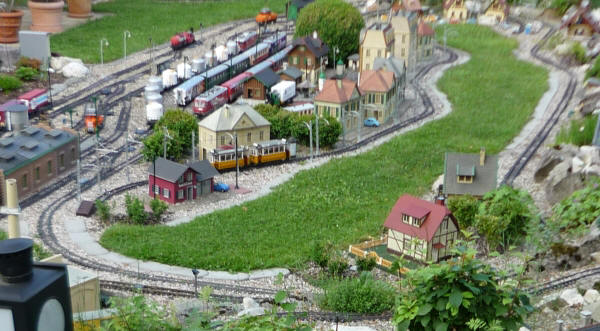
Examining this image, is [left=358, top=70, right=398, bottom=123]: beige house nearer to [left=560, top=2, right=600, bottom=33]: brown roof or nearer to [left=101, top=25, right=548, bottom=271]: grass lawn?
[left=101, top=25, right=548, bottom=271]: grass lawn

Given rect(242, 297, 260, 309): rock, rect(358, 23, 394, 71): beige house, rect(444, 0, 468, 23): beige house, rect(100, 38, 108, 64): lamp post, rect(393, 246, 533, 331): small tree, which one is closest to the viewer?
rect(393, 246, 533, 331): small tree

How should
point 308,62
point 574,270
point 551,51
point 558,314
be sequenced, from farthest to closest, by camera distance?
point 551,51, point 308,62, point 574,270, point 558,314

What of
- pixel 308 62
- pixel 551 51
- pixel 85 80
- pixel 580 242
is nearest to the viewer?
pixel 580 242

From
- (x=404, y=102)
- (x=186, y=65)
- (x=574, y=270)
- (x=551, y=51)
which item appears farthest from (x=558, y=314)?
(x=551, y=51)

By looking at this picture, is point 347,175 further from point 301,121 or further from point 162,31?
point 162,31

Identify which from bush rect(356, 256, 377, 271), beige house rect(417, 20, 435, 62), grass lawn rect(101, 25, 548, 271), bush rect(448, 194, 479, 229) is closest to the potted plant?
grass lawn rect(101, 25, 548, 271)

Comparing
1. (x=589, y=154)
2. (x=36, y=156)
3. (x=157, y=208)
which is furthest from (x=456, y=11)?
(x=36, y=156)

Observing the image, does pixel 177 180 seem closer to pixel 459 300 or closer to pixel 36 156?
pixel 36 156
